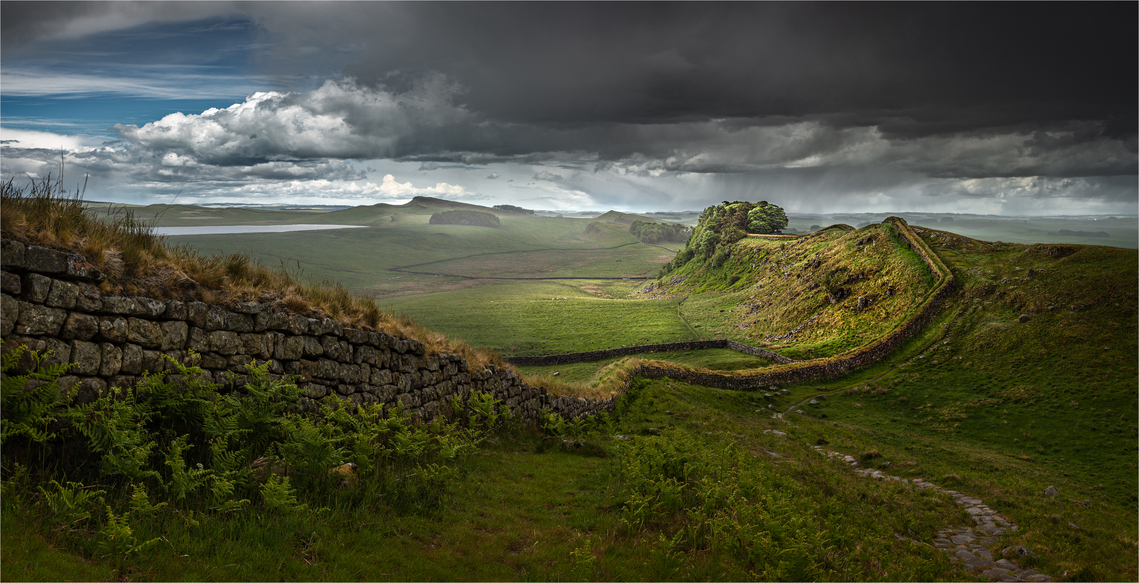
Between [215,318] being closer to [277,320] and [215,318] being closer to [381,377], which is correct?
[277,320]

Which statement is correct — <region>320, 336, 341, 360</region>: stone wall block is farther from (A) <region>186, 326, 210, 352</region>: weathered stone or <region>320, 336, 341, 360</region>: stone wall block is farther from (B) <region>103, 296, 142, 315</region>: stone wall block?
(B) <region>103, 296, 142, 315</region>: stone wall block

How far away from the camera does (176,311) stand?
23.9 feet

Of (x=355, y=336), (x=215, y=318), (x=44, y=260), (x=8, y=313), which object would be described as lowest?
(x=355, y=336)

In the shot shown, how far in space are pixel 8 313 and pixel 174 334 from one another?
168cm

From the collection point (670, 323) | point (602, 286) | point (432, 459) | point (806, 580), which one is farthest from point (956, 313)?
point (602, 286)

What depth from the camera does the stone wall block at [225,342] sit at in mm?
7688

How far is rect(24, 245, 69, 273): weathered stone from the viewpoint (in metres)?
5.96

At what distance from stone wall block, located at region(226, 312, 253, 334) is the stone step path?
13799 millimetres

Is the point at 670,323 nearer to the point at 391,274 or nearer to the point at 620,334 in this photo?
the point at 620,334

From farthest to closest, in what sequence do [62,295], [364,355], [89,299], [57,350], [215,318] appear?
[364,355] < [215,318] < [89,299] < [62,295] < [57,350]

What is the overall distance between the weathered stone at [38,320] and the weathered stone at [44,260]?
0.47m

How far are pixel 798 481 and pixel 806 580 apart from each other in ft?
22.5

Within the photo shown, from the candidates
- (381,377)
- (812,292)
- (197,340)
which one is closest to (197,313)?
(197,340)

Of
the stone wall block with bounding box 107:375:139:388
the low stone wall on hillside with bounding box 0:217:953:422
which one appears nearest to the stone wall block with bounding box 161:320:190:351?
the low stone wall on hillside with bounding box 0:217:953:422
